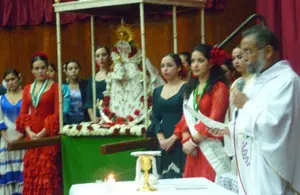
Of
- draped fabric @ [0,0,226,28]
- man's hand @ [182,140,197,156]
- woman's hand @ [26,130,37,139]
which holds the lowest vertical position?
man's hand @ [182,140,197,156]

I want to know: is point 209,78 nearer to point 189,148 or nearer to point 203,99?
point 203,99

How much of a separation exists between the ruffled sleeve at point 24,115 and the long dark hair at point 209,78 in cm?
188

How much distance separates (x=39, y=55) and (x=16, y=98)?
0.65 meters

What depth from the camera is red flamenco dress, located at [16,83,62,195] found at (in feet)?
19.7

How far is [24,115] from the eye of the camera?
610cm

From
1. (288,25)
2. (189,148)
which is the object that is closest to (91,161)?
(189,148)

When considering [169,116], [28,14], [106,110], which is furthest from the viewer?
[28,14]

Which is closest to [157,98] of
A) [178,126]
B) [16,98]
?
[178,126]

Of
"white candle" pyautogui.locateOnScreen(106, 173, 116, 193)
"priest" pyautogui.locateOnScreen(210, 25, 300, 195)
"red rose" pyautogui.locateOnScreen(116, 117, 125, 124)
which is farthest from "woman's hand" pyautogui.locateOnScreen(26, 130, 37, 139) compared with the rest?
"priest" pyautogui.locateOnScreen(210, 25, 300, 195)

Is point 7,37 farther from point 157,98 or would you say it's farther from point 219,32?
point 157,98

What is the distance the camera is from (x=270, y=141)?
311 centimetres

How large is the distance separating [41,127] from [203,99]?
199 cm

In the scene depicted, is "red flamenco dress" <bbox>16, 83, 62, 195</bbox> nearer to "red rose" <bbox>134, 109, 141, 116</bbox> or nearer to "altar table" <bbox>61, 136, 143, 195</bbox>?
"altar table" <bbox>61, 136, 143, 195</bbox>

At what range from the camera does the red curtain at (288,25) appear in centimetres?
512
